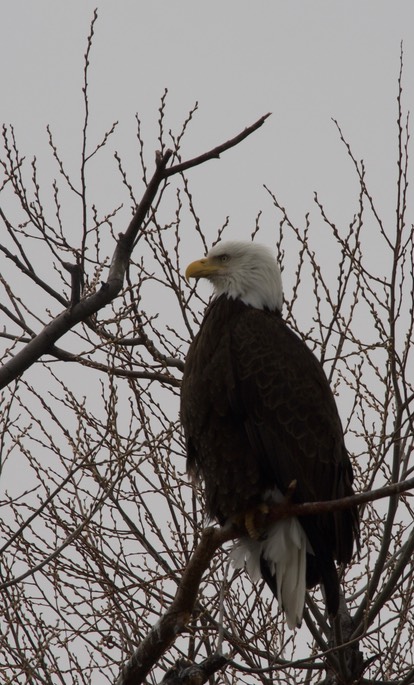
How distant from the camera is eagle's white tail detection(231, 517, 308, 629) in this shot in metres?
4.39

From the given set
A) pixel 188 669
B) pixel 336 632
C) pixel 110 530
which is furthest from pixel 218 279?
pixel 188 669

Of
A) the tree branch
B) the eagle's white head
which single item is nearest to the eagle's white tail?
the eagle's white head

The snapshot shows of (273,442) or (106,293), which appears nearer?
(106,293)

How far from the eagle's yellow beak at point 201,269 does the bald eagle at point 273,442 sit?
1.64ft

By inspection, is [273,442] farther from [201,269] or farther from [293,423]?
[201,269]

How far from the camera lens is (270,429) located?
4.34 meters

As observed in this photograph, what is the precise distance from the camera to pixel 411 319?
472cm

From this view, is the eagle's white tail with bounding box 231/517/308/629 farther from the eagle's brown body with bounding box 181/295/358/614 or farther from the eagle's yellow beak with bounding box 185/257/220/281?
the eagle's yellow beak with bounding box 185/257/220/281

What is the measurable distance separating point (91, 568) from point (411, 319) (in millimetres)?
2137

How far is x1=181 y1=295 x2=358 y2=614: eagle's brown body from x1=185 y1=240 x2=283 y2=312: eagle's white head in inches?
16.1

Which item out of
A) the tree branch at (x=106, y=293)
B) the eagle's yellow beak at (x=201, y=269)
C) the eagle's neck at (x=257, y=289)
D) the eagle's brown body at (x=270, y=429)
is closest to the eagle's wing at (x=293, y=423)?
the eagle's brown body at (x=270, y=429)

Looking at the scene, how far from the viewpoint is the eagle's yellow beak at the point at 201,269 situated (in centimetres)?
501

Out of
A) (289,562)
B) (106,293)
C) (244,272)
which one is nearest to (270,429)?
(289,562)

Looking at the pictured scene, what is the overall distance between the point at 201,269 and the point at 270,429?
1.08 meters
